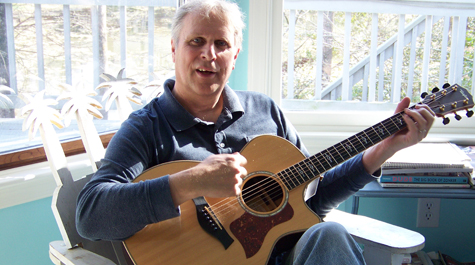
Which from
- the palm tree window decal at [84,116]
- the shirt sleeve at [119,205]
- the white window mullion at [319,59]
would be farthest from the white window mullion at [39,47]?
the white window mullion at [319,59]

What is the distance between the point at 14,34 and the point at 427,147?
69.7 inches

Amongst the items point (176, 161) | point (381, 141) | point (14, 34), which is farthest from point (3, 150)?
point (381, 141)

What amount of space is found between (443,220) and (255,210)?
1.31 meters

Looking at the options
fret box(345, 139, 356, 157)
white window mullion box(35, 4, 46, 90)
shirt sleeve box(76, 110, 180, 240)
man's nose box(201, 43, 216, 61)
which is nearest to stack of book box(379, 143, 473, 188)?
fret box(345, 139, 356, 157)

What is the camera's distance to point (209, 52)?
1.28m

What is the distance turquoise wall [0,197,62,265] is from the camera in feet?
4.53

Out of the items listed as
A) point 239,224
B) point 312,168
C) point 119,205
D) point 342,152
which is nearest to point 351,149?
point 342,152

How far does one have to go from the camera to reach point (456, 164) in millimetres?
1591

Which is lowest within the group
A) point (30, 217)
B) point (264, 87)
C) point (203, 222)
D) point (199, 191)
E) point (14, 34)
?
point (30, 217)

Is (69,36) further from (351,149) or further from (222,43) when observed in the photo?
(351,149)

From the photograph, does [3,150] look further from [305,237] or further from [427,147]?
[427,147]

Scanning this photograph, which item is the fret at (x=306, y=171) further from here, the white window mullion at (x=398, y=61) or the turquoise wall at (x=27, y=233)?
the white window mullion at (x=398, y=61)

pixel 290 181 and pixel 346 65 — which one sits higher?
pixel 346 65

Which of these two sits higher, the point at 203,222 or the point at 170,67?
the point at 170,67
